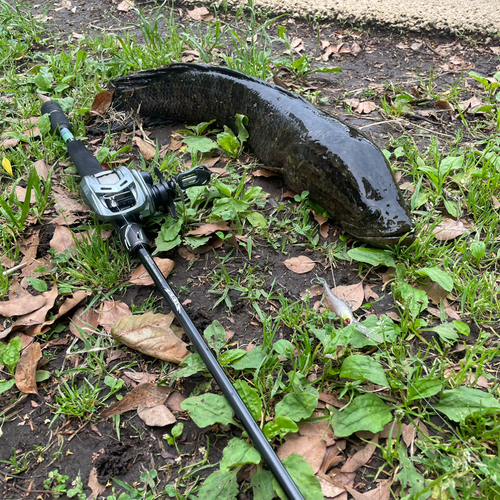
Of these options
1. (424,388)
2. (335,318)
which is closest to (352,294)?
(335,318)

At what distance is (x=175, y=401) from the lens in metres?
1.93

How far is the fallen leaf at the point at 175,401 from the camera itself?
6.26ft

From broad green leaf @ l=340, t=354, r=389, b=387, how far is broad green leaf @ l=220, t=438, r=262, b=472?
0.49 metres

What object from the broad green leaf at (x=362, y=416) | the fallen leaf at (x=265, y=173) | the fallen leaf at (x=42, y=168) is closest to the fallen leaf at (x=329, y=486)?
the broad green leaf at (x=362, y=416)

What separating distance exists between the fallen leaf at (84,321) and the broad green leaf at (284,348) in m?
0.93

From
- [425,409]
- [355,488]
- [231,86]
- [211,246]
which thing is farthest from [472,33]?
[355,488]

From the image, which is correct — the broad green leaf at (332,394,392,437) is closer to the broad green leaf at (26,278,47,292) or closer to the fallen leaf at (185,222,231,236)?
the fallen leaf at (185,222,231,236)

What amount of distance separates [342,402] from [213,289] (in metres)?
0.89

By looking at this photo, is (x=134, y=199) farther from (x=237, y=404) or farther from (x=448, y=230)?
(x=448, y=230)

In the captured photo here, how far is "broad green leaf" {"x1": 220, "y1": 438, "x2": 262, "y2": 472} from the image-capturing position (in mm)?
1619

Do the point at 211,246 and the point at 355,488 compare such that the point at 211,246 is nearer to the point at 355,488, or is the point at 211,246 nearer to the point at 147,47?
the point at 355,488

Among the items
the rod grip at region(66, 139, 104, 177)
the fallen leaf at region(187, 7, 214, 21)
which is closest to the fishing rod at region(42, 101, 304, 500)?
the rod grip at region(66, 139, 104, 177)

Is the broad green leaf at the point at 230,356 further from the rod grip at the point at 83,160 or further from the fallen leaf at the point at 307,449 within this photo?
the rod grip at the point at 83,160

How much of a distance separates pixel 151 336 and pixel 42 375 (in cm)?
52
